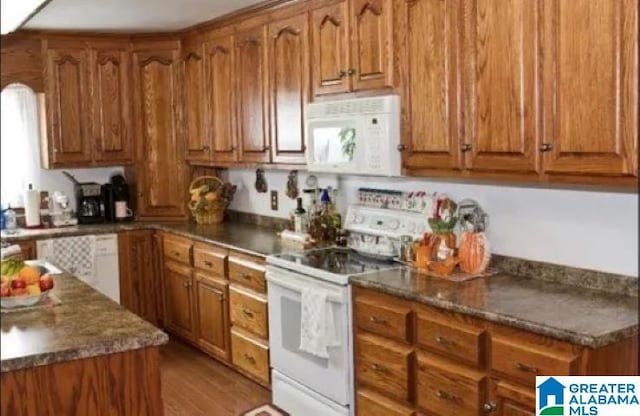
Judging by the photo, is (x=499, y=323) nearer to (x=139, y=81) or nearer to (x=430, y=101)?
(x=430, y=101)

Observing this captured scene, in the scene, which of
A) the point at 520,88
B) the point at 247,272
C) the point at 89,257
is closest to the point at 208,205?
the point at 89,257

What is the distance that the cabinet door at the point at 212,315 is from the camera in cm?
461

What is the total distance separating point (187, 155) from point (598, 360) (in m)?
3.86

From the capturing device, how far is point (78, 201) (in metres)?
5.66

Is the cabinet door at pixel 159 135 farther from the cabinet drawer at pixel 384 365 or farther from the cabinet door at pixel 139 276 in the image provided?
the cabinet drawer at pixel 384 365

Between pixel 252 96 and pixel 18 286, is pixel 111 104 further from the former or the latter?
pixel 18 286

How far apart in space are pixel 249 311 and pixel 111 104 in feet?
7.25

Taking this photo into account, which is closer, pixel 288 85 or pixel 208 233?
pixel 288 85

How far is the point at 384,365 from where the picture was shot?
3160mm

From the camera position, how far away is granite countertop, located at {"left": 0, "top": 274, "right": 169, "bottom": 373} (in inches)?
88.4

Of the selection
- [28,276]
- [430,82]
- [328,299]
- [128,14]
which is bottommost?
[328,299]

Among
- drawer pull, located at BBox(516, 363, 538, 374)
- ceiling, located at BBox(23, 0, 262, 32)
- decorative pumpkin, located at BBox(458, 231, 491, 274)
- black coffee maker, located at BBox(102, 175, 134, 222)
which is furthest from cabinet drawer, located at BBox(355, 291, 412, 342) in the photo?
black coffee maker, located at BBox(102, 175, 134, 222)

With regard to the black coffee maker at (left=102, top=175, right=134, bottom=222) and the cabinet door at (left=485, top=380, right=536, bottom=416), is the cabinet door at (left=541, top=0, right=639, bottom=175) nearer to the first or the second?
the cabinet door at (left=485, top=380, right=536, bottom=416)

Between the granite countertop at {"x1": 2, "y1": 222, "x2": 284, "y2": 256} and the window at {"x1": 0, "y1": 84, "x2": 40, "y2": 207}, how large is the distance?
1.40 feet
